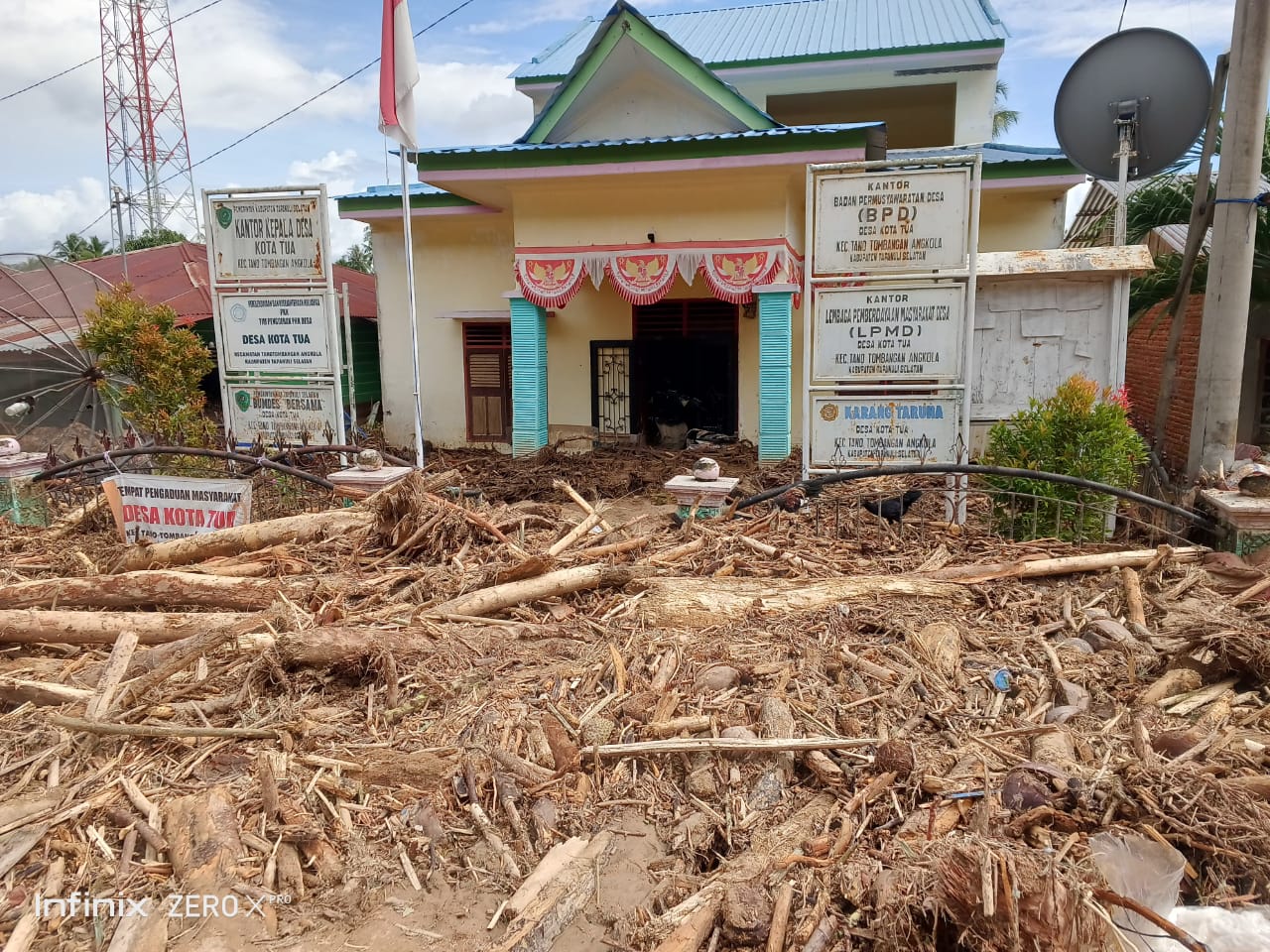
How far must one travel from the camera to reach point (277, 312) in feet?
27.7

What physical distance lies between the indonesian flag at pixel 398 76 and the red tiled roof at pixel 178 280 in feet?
21.6

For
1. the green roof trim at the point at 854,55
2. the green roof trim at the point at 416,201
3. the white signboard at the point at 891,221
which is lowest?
the white signboard at the point at 891,221

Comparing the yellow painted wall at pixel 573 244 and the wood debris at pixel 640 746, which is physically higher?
the yellow painted wall at pixel 573 244

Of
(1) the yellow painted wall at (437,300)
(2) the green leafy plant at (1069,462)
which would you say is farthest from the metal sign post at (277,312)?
(2) the green leafy plant at (1069,462)

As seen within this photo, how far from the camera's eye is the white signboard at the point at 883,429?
6746mm

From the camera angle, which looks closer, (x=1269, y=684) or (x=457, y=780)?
(x=457, y=780)

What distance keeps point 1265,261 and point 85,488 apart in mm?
12155

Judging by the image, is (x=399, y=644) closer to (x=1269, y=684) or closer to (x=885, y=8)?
(x=1269, y=684)

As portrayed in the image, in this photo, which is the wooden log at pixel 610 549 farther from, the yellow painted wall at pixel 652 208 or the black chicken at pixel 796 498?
the yellow painted wall at pixel 652 208

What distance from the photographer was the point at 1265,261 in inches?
339

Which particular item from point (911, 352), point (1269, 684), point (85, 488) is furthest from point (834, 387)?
point (85, 488)

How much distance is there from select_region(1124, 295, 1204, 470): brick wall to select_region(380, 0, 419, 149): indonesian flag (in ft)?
26.7

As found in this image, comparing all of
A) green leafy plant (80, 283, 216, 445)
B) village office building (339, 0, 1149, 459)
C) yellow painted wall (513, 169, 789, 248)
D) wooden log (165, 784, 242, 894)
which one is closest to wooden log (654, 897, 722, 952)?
wooden log (165, 784, 242, 894)

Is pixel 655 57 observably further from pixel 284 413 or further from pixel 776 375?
pixel 284 413
